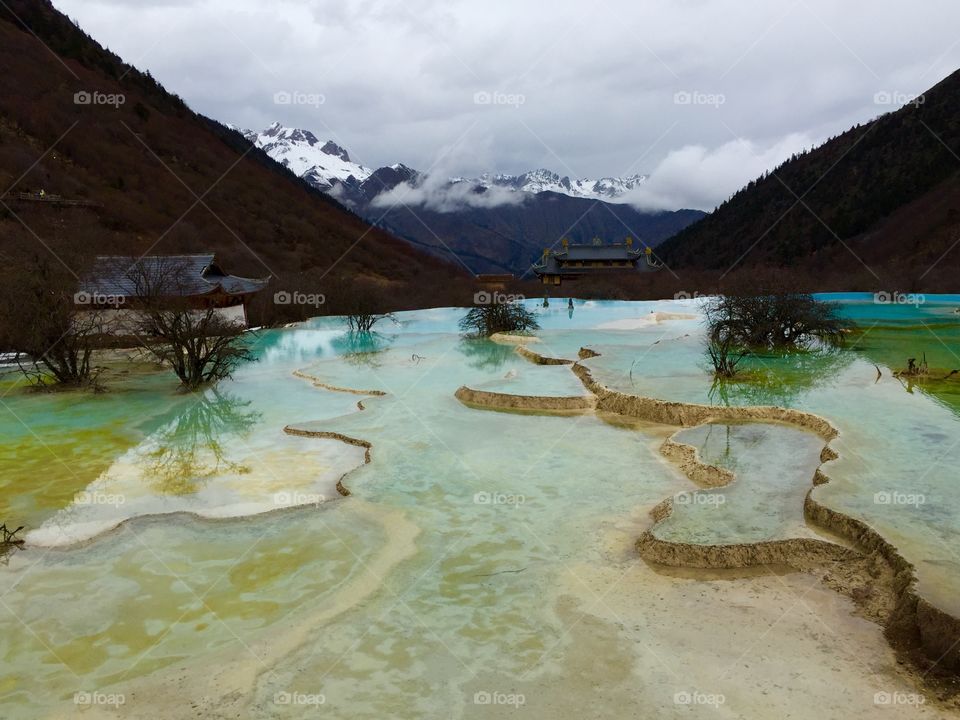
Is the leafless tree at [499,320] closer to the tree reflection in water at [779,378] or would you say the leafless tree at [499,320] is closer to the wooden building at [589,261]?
the tree reflection in water at [779,378]

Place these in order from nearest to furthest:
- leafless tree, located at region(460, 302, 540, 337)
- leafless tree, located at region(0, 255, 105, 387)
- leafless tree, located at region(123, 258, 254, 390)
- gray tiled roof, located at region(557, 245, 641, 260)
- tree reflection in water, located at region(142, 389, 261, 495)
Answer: tree reflection in water, located at region(142, 389, 261, 495) < leafless tree, located at region(0, 255, 105, 387) < leafless tree, located at region(123, 258, 254, 390) < leafless tree, located at region(460, 302, 540, 337) < gray tiled roof, located at region(557, 245, 641, 260)

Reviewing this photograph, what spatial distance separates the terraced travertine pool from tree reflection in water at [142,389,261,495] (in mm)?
76

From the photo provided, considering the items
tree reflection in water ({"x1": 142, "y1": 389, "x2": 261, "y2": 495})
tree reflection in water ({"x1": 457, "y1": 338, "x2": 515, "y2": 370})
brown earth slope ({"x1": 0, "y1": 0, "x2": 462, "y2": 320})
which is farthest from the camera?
brown earth slope ({"x1": 0, "y1": 0, "x2": 462, "y2": 320})

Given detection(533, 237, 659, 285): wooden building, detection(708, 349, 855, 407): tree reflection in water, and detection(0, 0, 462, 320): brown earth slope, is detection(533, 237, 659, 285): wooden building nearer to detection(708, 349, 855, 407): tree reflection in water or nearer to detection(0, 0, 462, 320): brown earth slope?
detection(0, 0, 462, 320): brown earth slope

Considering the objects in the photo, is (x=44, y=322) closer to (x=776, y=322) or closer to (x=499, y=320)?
(x=499, y=320)

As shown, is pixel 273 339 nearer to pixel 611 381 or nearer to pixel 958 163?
pixel 611 381

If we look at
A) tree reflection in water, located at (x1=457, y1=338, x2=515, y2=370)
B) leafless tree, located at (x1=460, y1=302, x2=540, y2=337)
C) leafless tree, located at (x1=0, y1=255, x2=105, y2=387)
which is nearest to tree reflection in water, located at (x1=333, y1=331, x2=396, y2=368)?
tree reflection in water, located at (x1=457, y1=338, x2=515, y2=370)

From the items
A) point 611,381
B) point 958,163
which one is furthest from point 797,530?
point 958,163

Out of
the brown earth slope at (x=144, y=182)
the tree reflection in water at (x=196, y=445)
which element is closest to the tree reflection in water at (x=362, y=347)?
the tree reflection in water at (x=196, y=445)

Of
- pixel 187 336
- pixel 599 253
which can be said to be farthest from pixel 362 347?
pixel 599 253

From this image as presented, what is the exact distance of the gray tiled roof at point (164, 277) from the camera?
68.2 ft

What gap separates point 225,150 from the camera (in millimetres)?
82938

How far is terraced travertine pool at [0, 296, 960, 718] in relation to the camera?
4.80 metres

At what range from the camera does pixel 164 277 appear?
19.5 meters
